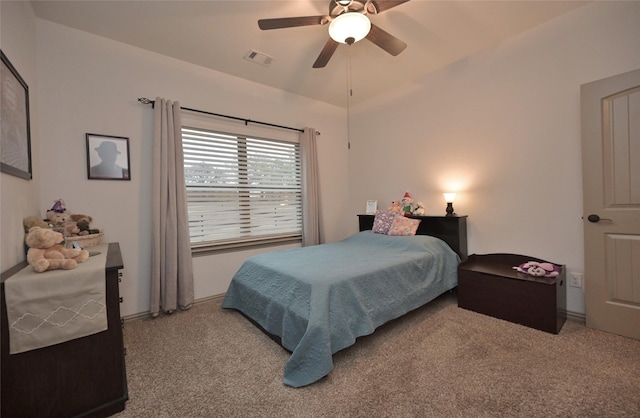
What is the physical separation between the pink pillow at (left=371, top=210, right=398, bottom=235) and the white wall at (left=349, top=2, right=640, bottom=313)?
0.47 m

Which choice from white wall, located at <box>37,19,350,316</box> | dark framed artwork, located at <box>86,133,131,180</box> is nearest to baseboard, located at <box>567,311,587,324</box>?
white wall, located at <box>37,19,350,316</box>

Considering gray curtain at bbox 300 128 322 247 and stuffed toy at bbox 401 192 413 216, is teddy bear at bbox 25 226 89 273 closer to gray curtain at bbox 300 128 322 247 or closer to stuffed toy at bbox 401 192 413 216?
gray curtain at bbox 300 128 322 247

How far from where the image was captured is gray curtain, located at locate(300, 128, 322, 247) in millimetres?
3664

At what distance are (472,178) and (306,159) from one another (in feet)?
6.81

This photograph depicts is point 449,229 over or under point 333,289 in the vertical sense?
over

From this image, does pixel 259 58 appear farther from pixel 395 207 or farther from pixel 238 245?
pixel 395 207

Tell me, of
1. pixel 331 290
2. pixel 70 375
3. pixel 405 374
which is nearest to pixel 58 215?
pixel 70 375

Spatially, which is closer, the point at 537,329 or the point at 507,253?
the point at 537,329

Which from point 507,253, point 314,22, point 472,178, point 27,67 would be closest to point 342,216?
point 472,178

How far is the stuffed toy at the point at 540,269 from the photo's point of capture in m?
2.22

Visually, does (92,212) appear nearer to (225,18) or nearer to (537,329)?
(225,18)

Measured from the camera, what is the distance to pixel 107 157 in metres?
2.42

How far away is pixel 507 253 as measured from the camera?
2688 mm

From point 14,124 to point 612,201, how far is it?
4163mm
